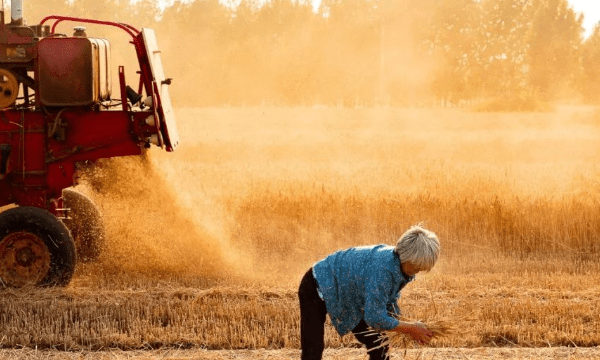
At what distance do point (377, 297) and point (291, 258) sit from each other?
6947 millimetres

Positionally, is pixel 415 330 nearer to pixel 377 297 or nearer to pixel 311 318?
pixel 377 297

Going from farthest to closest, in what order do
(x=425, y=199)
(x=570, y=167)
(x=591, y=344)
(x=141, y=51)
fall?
(x=570, y=167) → (x=425, y=199) → (x=141, y=51) → (x=591, y=344)

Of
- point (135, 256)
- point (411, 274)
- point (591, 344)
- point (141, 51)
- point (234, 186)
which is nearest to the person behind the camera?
point (411, 274)

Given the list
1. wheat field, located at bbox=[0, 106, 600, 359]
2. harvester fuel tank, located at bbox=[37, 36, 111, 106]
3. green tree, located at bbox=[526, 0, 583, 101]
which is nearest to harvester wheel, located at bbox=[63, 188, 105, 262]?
wheat field, located at bbox=[0, 106, 600, 359]

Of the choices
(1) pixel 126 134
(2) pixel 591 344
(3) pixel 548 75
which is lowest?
(2) pixel 591 344

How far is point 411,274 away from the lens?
5641mm

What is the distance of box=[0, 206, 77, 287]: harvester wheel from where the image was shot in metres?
10.1

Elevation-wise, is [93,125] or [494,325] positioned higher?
[93,125]

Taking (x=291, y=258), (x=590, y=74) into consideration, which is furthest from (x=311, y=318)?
(x=590, y=74)

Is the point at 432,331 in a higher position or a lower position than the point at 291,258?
higher

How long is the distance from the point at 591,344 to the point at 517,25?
4892 centimetres

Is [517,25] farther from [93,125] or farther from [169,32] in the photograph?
[93,125]

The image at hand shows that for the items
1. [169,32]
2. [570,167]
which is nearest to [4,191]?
[570,167]

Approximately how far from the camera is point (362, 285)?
19.0 ft
